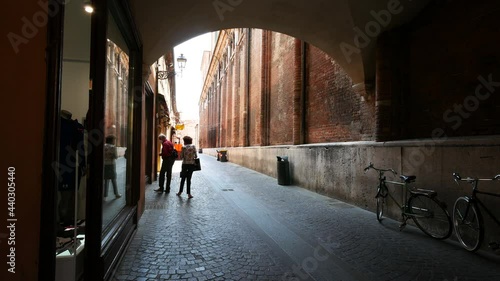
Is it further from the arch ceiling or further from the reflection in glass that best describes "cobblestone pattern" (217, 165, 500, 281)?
the arch ceiling

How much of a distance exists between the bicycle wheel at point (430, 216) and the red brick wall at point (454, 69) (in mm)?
1385

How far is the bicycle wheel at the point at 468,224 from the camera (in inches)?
178

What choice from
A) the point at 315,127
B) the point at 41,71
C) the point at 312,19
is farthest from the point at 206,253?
the point at 315,127

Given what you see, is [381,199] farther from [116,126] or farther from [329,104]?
[116,126]

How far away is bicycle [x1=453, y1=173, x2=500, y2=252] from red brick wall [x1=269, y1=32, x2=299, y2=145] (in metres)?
9.31

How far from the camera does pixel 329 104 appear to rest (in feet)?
35.7

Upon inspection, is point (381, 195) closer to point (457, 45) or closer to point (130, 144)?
point (457, 45)

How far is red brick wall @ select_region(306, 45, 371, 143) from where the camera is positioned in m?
9.45

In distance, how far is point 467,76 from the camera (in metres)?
5.76

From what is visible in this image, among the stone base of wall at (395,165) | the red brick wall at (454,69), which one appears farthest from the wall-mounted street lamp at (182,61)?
the red brick wall at (454,69)

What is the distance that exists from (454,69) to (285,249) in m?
4.60

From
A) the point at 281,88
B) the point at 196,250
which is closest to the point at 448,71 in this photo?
the point at 196,250

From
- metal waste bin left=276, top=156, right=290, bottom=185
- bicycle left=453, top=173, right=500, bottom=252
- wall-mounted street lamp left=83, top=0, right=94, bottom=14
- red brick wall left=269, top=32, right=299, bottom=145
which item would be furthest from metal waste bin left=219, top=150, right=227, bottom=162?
wall-mounted street lamp left=83, top=0, right=94, bottom=14

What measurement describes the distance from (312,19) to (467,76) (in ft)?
12.3
